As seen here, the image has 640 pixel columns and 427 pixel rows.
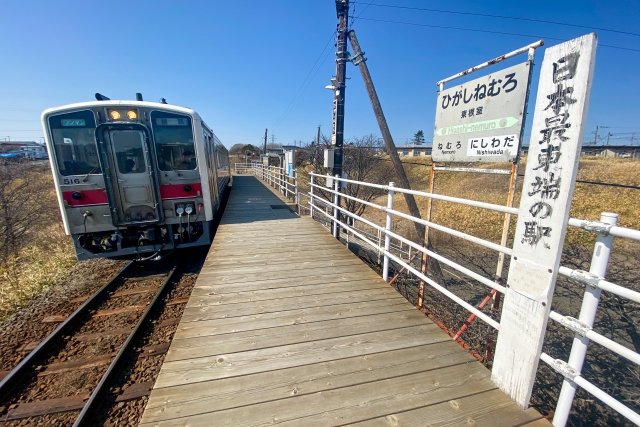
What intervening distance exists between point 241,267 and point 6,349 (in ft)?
9.34

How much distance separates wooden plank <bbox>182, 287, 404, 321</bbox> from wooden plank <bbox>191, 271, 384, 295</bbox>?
0.30 meters

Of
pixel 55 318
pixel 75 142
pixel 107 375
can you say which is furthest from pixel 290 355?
pixel 75 142

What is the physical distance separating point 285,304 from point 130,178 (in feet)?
14.5

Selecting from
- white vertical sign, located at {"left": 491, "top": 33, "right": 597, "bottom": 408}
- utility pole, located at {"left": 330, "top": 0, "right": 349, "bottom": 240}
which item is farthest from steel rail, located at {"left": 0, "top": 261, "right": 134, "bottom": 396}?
utility pole, located at {"left": 330, "top": 0, "right": 349, "bottom": 240}

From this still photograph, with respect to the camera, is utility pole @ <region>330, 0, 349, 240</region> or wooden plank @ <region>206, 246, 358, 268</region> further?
utility pole @ <region>330, 0, 349, 240</region>

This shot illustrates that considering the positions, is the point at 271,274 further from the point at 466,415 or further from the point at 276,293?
the point at 466,415

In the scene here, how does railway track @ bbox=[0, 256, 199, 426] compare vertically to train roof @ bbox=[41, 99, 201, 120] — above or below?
below

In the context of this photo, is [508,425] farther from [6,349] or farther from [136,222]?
[136,222]

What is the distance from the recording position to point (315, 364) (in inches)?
79.1

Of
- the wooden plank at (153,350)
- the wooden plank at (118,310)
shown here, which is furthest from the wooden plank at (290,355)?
the wooden plank at (118,310)

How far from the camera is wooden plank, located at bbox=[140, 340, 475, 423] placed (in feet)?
5.49

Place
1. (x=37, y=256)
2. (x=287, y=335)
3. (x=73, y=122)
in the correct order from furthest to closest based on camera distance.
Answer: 1. (x=37, y=256)
2. (x=73, y=122)
3. (x=287, y=335)

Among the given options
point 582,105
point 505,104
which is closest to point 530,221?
point 582,105

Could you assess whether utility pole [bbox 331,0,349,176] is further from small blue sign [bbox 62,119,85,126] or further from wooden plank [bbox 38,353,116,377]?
wooden plank [bbox 38,353,116,377]
